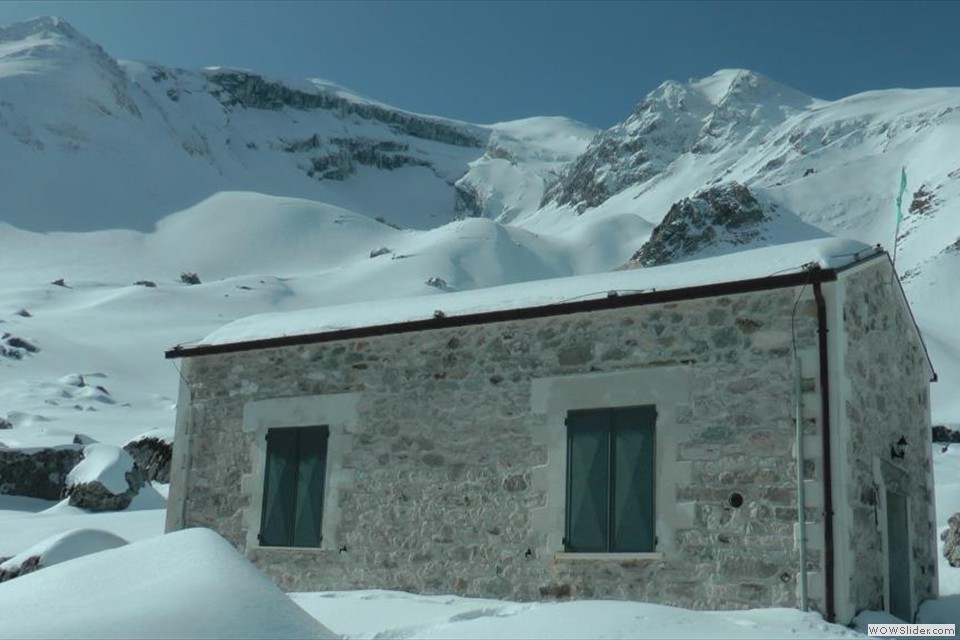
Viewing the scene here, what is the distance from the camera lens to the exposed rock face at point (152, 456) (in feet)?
65.9

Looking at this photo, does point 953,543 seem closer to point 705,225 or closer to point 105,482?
point 105,482

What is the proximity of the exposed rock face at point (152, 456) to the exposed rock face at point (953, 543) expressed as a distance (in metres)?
13.7

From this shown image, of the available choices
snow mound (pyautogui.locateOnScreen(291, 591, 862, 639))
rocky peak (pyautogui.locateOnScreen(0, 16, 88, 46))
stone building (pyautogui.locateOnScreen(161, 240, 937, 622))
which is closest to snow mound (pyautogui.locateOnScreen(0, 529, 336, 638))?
snow mound (pyautogui.locateOnScreen(291, 591, 862, 639))

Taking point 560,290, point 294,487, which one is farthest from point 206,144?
point 560,290

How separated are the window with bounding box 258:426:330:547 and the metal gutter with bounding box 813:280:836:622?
4761 mm

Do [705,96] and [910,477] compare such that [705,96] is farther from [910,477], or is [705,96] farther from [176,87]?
[910,477]

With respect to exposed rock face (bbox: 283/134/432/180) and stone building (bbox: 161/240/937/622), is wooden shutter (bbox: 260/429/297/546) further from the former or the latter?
exposed rock face (bbox: 283/134/432/180)

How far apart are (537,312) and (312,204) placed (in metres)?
83.5

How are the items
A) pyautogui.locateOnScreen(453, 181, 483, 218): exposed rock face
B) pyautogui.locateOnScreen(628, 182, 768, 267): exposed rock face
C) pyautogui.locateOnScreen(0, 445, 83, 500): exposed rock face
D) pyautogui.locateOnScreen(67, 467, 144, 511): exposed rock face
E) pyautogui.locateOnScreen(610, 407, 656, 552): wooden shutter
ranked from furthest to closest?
pyautogui.locateOnScreen(453, 181, 483, 218): exposed rock face, pyautogui.locateOnScreen(628, 182, 768, 267): exposed rock face, pyautogui.locateOnScreen(0, 445, 83, 500): exposed rock face, pyautogui.locateOnScreen(67, 467, 144, 511): exposed rock face, pyautogui.locateOnScreen(610, 407, 656, 552): wooden shutter

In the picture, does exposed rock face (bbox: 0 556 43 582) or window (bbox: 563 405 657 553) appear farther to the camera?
exposed rock face (bbox: 0 556 43 582)

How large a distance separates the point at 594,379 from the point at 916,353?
13.7 ft

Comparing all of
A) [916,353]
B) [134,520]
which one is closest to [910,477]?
[916,353]

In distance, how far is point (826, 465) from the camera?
784cm

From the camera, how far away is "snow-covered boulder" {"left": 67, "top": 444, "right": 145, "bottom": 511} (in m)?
16.1
